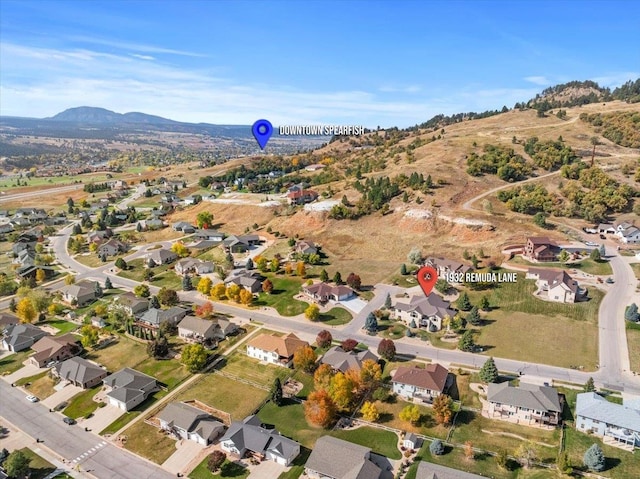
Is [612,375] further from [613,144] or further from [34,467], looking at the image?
[613,144]

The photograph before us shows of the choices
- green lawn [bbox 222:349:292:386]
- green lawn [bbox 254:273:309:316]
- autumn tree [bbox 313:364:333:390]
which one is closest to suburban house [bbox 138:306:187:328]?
green lawn [bbox 254:273:309:316]

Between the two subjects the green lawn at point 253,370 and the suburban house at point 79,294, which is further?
the suburban house at point 79,294

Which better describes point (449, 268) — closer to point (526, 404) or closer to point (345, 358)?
point (345, 358)

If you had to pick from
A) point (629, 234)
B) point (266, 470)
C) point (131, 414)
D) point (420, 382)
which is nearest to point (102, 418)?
point (131, 414)

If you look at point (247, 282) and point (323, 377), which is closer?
point (323, 377)

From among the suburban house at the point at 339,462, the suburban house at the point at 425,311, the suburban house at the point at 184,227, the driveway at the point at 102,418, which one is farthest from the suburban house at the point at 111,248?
the suburban house at the point at 339,462

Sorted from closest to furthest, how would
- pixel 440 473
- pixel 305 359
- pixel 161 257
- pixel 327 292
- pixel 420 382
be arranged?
pixel 440 473 < pixel 420 382 < pixel 305 359 < pixel 327 292 < pixel 161 257

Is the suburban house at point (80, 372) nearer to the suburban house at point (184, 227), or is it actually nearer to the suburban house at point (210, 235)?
the suburban house at point (210, 235)
